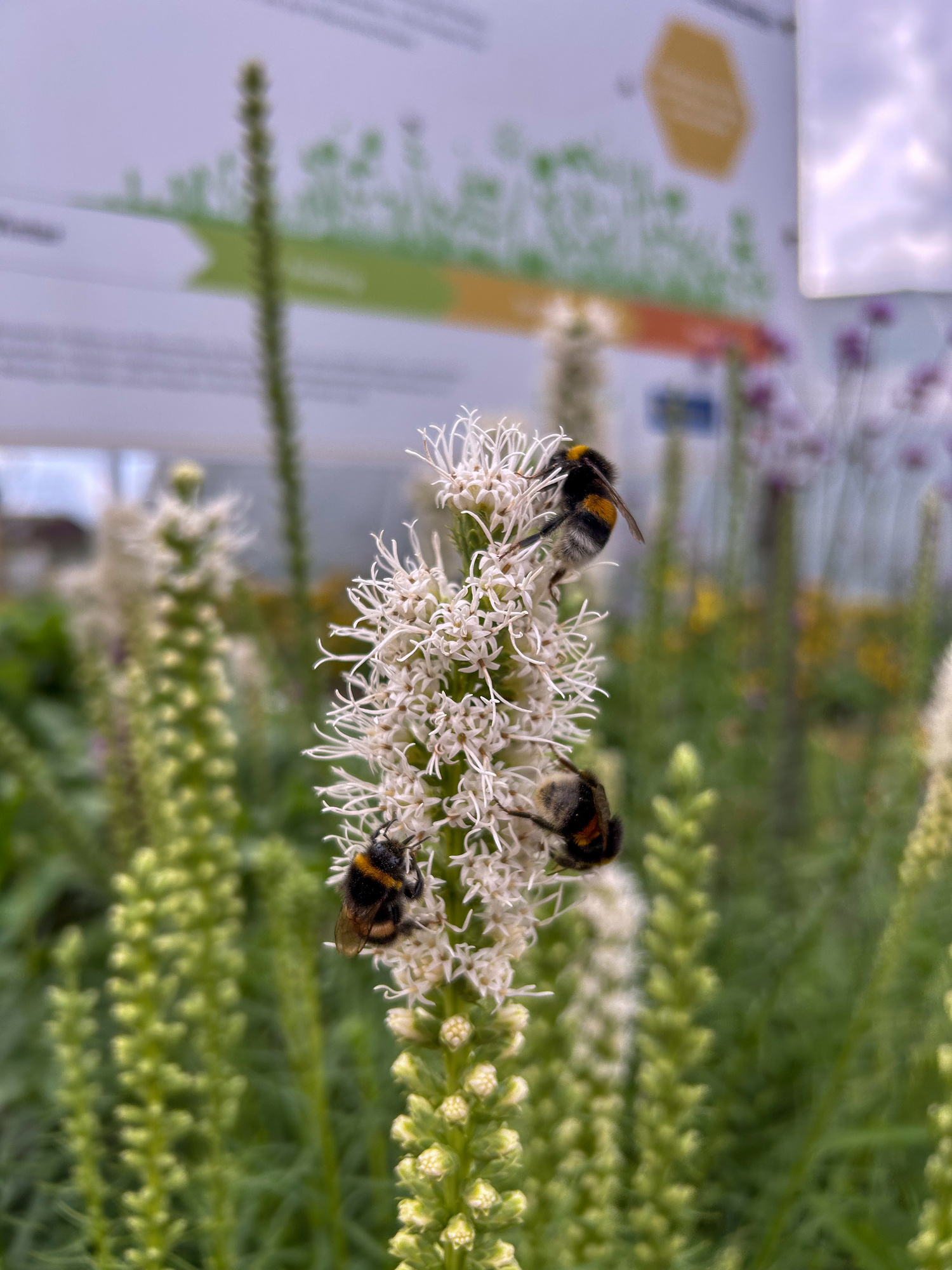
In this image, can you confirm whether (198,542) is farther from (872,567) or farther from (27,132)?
(872,567)

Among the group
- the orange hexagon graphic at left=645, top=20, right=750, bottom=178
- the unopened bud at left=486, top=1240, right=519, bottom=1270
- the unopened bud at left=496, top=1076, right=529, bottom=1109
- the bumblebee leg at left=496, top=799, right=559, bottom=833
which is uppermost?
the orange hexagon graphic at left=645, top=20, right=750, bottom=178

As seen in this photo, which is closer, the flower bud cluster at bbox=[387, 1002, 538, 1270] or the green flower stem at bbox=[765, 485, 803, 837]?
the flower bud cluster at bbox=[387, 1002, 538, 1270]

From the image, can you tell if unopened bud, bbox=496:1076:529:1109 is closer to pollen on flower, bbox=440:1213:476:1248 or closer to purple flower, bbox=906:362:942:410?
pollen on flower, bbox=440:1213:476:1248

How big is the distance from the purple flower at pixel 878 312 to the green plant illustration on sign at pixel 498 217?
2003 mm

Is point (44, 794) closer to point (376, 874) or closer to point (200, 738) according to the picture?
point (200, 738)

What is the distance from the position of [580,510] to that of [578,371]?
164 cm

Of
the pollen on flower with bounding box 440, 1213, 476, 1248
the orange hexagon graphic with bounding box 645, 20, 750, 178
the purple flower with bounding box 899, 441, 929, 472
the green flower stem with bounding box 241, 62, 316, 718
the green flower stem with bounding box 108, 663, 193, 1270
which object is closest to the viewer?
the pollen on flower with bounding box 440, 1213, 476, 1248

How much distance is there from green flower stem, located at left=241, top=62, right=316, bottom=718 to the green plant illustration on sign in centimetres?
172

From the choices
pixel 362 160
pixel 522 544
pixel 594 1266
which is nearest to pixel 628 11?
pixel 362 160

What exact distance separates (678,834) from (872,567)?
168 inches

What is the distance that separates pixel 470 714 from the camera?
2.23 feet

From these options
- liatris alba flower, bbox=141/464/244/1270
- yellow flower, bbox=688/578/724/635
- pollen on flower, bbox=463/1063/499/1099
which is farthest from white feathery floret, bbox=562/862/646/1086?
yellow flower, bbox=688/578/724/635

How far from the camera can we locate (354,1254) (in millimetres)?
1616

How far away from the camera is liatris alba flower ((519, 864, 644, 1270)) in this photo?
3.42 feet
